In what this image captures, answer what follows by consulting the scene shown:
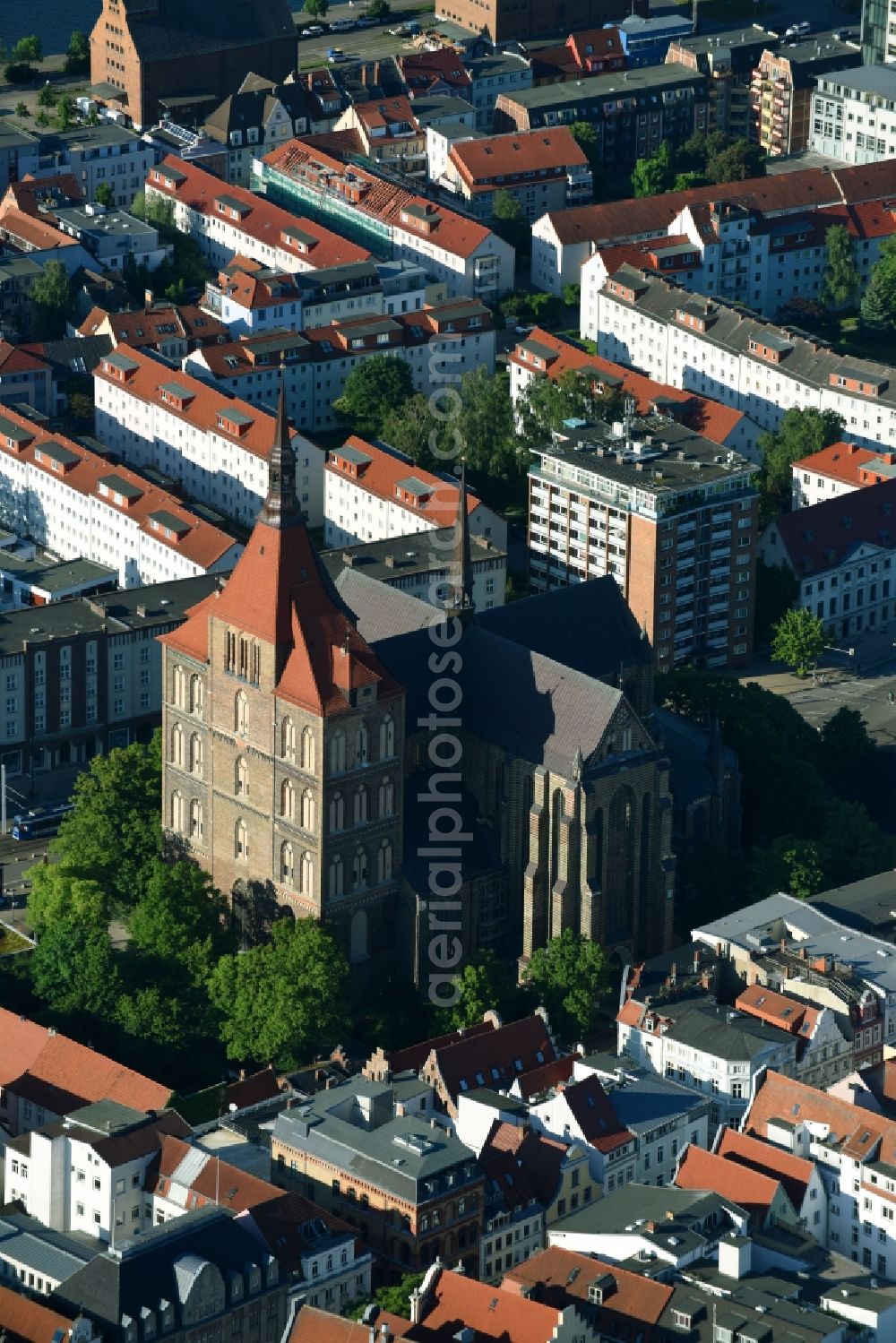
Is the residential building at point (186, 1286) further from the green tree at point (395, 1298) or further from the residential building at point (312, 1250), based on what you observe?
the green tree at point (395, 1298)

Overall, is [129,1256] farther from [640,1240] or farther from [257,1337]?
[640,1240]

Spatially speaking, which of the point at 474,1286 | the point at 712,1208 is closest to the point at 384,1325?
the point at 474,1286

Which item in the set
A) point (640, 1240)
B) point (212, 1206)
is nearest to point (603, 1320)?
point (640, 1240)

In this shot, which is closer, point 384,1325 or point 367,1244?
point 384,1325

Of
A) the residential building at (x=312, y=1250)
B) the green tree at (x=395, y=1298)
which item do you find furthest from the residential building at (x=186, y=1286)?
the green tree at (x=395, y=1298)

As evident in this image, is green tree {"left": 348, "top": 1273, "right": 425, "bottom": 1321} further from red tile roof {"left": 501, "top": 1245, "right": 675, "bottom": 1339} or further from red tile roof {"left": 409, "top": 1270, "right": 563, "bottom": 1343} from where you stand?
red tile roof {"left": 501, "top": 1245, "right": 675, "bottom": 1339}
